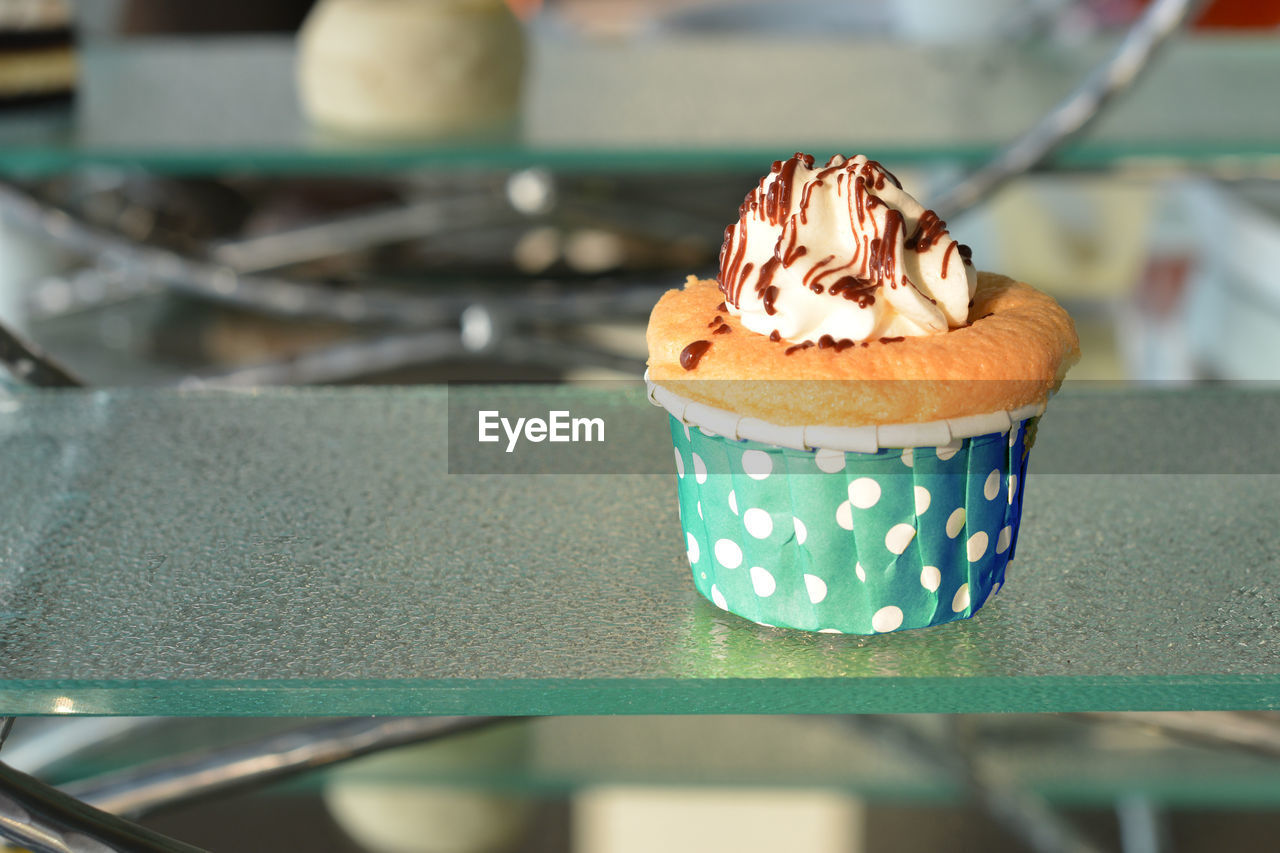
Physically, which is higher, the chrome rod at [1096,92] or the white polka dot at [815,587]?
the chrome rod at [1096,92]

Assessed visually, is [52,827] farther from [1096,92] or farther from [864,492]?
[1096,92]

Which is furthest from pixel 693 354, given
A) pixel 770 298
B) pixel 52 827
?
pixel 52 827

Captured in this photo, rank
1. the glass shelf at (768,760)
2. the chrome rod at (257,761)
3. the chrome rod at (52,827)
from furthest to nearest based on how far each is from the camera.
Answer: the glass shelf at (768,760) < the chrome rod at (257,761) < the chrome rod at (52,827)

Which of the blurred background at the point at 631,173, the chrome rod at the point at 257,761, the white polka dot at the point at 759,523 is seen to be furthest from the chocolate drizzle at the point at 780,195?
the blurred background at the point at 631,173

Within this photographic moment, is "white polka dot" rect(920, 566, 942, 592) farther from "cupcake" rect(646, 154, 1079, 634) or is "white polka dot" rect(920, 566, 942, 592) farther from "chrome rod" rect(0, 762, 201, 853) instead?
"chrome rod" rect(0, 762, 201, 853)

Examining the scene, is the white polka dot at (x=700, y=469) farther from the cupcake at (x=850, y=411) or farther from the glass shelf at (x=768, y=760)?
the glass shelf at (x=768, y=760)

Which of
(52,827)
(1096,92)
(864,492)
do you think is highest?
(1096,92)

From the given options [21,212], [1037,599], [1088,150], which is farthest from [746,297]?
[21,212]

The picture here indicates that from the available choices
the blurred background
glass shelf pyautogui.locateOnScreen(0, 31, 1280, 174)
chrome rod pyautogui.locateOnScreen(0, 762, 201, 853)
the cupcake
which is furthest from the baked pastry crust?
glass shelf pyautogui.locateOnScreen(0, 31, 1280, 174)
